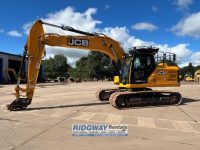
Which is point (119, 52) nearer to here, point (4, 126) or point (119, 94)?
point (119, 94)

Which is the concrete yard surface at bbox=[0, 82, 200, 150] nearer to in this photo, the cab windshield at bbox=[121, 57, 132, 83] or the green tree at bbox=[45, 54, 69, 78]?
the cab windshield at bbox=[121, 57, 132, 83]

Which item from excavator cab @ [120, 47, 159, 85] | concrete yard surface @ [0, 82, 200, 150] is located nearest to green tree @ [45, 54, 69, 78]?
excavator cab @ [120, 47, 159, 85]

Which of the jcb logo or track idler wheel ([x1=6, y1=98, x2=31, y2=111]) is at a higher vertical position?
the jcb logo

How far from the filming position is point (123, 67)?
60.4ft

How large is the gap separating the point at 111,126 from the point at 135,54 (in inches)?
274

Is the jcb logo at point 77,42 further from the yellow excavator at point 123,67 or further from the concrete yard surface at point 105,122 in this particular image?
the concrete yard surface at point 105,122

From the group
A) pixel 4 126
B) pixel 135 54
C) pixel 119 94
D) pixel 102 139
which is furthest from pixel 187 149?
pixel 135 54

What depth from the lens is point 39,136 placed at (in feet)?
32.0

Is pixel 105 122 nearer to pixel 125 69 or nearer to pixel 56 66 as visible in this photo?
pixel 125 69

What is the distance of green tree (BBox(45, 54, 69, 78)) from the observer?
123 m

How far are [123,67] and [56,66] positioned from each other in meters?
107

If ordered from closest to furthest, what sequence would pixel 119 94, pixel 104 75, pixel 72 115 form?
pixel 72 115 < pixel 119 94 < pixel 104 75

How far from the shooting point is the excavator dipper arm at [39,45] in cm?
1625

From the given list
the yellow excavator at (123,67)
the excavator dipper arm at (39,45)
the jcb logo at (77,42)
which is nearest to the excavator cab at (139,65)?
the yellow excavator at (123,67)
